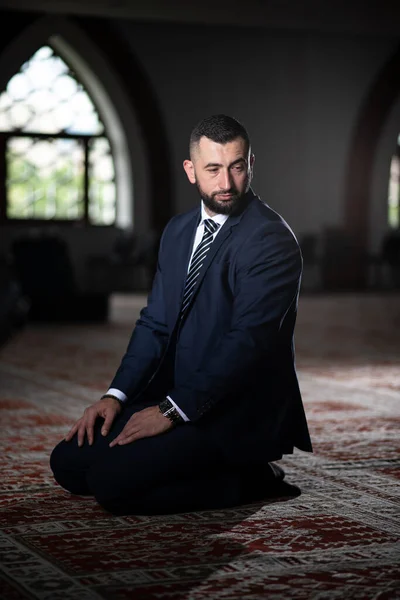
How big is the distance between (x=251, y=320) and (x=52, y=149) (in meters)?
13.7

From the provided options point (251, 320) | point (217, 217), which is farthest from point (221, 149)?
point (251, 320)

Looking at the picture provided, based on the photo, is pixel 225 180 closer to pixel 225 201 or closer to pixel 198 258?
pixel 225 201

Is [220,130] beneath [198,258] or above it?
above

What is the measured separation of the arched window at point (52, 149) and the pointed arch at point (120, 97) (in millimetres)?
226

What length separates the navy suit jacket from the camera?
3.47 m

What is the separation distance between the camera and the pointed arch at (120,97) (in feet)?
51.3

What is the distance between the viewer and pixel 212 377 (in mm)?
3441

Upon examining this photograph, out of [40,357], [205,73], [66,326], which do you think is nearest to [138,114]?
[205,73]

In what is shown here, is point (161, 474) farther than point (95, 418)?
No

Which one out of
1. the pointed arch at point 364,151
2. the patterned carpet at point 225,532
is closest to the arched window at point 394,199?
the pointed arch at point 364,151

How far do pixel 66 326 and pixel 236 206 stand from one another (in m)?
7.86

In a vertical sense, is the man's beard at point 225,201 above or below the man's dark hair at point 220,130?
below

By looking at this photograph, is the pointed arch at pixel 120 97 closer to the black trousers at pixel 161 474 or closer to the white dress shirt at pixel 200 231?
the white dress shirt at pixel 200 231

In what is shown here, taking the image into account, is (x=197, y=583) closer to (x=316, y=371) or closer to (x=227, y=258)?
(x=227, y=258)
